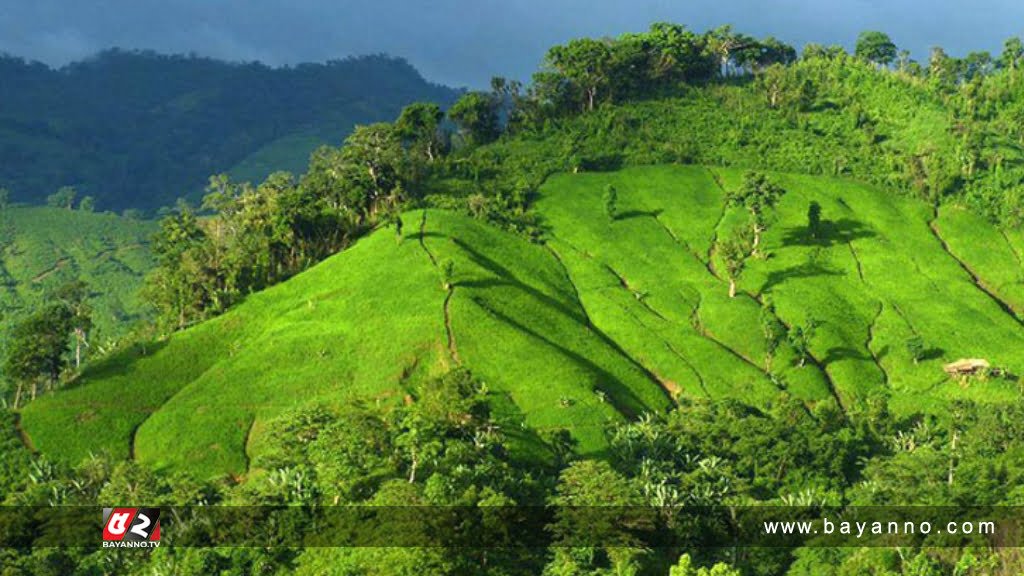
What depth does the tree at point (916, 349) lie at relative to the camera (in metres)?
174

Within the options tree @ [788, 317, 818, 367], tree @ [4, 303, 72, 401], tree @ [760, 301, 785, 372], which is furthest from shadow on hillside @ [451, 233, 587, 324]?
tree @ [4, 303, 72, 401]

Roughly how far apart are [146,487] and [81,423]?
3242 cm

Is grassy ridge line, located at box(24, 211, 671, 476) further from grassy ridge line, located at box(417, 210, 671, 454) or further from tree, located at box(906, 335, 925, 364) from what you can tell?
tree, located at box(906, 335, 925, 364)

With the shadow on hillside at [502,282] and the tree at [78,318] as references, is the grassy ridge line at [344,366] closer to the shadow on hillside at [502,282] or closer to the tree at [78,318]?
the shadow on hillside at [502,282]

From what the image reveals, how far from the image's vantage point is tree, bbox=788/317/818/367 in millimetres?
170375

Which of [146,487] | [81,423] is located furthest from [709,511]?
[81,423]

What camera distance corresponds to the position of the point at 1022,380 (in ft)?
535

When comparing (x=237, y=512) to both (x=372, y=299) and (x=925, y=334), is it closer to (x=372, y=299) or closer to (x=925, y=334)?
(x=372, y=299)

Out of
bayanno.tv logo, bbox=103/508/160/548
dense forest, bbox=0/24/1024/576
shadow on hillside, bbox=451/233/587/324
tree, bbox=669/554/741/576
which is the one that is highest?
shadow on hillside, bbox=451/233/587/324

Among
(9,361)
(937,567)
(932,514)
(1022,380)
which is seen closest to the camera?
(937,567)

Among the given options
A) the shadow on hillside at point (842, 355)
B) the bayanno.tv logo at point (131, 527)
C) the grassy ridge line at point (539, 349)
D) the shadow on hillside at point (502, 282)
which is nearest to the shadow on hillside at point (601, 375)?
the grassy ridge line at point (539, 349)

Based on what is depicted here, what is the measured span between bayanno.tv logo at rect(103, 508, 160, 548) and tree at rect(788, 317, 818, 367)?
377 ft

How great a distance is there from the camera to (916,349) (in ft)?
571

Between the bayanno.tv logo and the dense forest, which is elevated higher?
the dense forest
